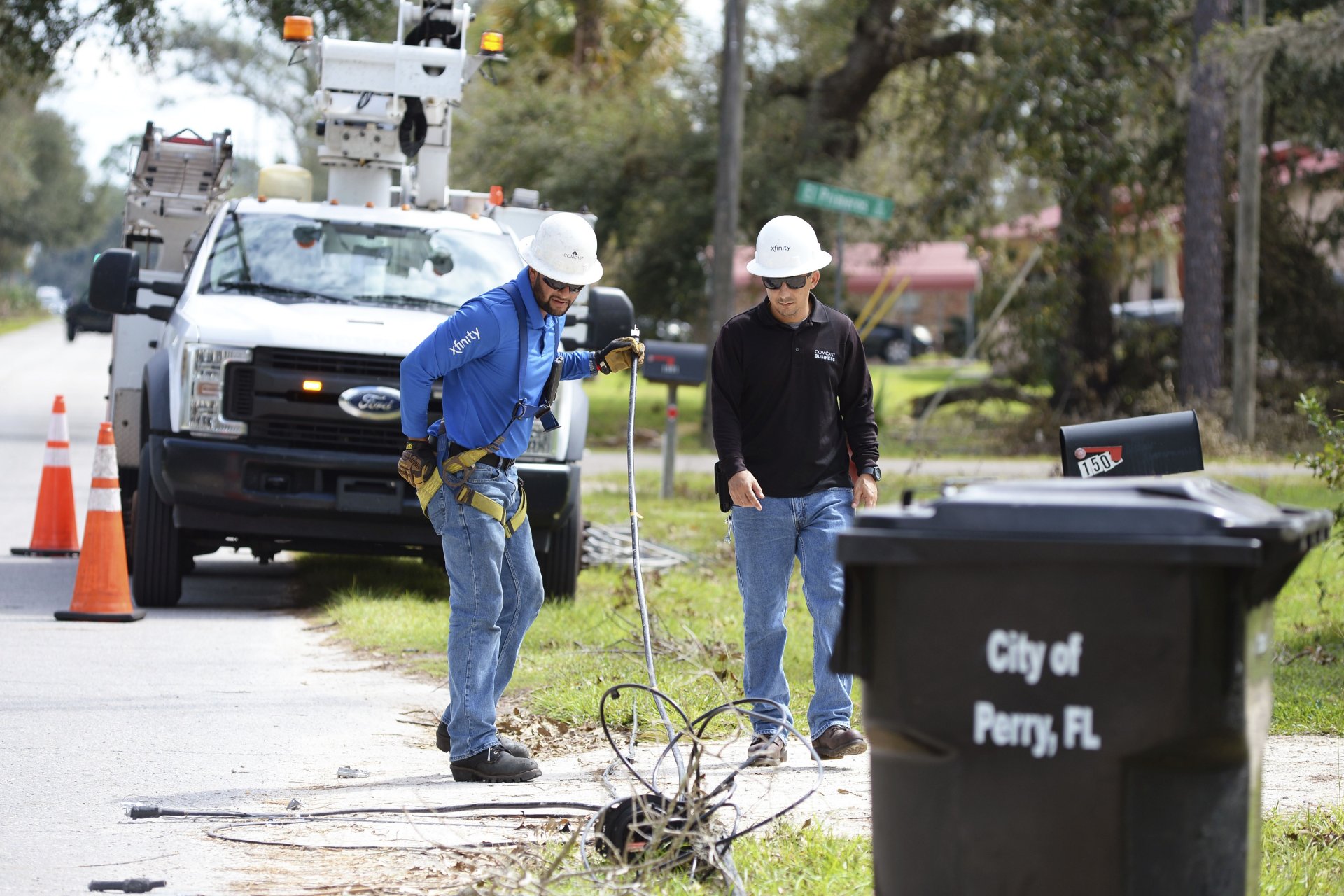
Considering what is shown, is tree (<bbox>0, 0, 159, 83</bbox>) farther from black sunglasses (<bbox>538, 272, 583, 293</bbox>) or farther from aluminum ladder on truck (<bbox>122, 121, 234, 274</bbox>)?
black sunglasses (<bbox>538, 272, 583, 293</bbox>)

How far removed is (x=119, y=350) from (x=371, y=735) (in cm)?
541

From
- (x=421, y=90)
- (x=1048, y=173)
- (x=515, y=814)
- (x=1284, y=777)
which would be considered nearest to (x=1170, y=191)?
(x=1048, y=173)

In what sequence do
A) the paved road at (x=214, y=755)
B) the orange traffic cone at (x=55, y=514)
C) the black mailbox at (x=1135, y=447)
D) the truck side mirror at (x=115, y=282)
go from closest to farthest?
the paved road at (x=214, y=755), the black mailbox at (x=1135, y=447), the truck side mirror at (x=115, y=282), the orange traffic cone at (x=55, y=514)

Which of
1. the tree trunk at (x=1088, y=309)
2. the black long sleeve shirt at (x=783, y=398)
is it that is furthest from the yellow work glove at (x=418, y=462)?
the tree trunk at (x=1088, y=309)

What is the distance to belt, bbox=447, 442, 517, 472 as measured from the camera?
569 centimetres

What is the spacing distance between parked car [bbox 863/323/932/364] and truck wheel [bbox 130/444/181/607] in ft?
139

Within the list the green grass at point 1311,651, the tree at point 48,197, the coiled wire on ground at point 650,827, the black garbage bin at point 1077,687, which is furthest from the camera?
the tree at point 48,197

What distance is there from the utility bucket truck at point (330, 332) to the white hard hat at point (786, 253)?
3146mm

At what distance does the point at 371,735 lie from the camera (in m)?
6.55

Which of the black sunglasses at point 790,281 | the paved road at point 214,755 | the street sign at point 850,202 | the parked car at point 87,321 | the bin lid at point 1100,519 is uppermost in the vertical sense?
the street sign at point 850,202

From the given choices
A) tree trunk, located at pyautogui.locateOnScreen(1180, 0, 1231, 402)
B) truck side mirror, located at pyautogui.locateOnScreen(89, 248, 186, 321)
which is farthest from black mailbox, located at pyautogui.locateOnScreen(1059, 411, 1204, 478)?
tree trunk, located at pyautogui.locateOnScreen(1180, 0, 1231, 402)

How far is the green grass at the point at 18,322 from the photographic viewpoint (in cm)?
6310

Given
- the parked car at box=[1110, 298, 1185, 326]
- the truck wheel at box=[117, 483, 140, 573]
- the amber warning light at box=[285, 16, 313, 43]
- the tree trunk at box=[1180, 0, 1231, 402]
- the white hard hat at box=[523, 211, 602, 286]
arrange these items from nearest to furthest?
the white hard hat at box=[523, 211, 602, 286] < the truck wheel at box=[117, 483, 140, 573] < the amber warning light at box=[285, 16, 313, 43] < the tree trunk at box=[1180, 0, 1231, 402] < the parked car at box=[1110, 298, 1185, 326]

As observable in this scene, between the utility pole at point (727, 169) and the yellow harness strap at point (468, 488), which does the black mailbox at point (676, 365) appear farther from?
the yellow harness strap at point (468, 488)
